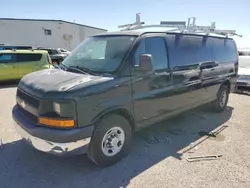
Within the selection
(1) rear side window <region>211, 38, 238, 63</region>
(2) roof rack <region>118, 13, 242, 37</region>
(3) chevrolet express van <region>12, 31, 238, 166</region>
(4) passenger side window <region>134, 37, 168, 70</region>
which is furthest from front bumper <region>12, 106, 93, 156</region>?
(1) rear side window <region>211, 38, 238, 63</region>

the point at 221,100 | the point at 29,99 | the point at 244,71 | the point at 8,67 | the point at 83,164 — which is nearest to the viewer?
the point at 29,99

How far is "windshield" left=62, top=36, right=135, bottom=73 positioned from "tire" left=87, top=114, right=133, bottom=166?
0.77 metres

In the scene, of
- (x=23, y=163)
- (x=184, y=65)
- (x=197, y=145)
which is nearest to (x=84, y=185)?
(x=23, y=163)

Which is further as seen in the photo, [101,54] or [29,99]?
[101,54]

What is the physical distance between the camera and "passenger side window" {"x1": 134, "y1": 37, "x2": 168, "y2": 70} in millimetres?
3641

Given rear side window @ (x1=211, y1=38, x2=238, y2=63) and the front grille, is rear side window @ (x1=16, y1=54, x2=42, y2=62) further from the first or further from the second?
rear side window @ (x1=211, y1=38, x2=238, y2=63)

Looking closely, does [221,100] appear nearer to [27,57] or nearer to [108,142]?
[108,142]

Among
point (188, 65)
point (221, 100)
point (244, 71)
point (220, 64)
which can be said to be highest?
point (188, 65)

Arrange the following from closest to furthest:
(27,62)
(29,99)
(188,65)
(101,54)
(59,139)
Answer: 1. (59,139)
2. (29,99)
3. (101,54)
4. (188,65)
5. (27,62)

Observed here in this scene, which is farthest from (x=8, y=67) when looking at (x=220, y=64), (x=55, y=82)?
(x=220, y=64)

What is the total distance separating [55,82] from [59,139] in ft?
2.55

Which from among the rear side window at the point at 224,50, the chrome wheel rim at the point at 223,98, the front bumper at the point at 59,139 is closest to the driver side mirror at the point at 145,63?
the front bumper at the point at 59,139

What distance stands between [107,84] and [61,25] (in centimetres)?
3014

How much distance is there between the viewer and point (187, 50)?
463 cm
